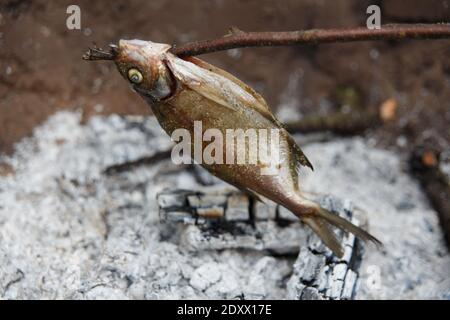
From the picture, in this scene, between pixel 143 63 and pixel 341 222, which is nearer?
pixel 143 63

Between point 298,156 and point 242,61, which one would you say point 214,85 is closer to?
point 298,156

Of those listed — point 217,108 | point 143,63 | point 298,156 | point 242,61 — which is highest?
point 242,61

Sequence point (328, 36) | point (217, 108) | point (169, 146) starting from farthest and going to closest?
point (169, 146) < point (217, 108) < point (328, 36)

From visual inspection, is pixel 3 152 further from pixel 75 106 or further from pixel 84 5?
pixel 84 5

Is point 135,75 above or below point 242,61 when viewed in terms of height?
below

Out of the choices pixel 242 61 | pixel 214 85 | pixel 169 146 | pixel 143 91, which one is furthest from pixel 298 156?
pixel 242 61

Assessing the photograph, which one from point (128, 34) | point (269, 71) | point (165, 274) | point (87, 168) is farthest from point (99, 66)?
point (165, 274)
